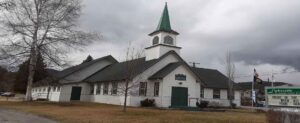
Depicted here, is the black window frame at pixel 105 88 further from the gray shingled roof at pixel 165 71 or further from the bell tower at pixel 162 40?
the gray shingled roof at pixel 165 71

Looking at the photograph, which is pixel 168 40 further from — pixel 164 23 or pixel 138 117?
pixel 138 117

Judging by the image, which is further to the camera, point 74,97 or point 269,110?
point 74,97

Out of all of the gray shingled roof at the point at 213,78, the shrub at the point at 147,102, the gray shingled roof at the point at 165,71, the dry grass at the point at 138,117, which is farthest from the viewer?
the gray shingled roof at the point at 213,78

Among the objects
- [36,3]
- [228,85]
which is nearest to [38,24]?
[36,3]

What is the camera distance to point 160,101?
32312 millimetres

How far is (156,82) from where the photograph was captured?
1315 inches

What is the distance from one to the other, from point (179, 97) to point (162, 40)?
7.58 m

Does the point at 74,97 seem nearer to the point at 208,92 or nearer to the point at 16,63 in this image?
the point at 16,63

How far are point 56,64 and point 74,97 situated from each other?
12249 mm

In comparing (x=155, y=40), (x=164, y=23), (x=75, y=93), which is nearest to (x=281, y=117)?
(x=155, y=40)

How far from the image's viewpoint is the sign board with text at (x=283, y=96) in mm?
10406

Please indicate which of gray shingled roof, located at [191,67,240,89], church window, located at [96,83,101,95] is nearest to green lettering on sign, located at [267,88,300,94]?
gray shingled roof, located at [191,67,240,89]

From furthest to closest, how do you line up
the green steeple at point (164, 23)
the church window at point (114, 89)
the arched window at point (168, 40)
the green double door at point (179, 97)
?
the green steeple at point (164, 23)
the arched window at point (168, 40)
the church window at point (114, 89)
the green double door at point (179, 97)

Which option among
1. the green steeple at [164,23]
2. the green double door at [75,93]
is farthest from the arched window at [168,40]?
the green double door at [75,93]
